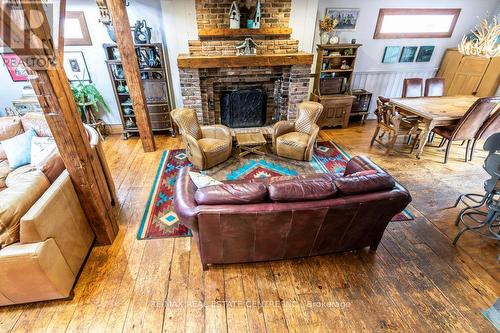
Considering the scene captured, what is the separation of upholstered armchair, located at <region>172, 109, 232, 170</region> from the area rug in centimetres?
19

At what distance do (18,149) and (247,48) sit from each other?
352 cm

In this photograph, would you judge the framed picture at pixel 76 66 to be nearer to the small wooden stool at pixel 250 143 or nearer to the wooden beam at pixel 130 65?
the wooden beam at pixel 130 65

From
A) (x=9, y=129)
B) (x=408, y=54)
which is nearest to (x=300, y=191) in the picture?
(x=9, y=129)

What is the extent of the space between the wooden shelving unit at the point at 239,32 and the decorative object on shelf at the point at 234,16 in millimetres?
73

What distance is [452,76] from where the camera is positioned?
17.1 ft

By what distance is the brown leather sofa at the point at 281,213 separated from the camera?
1.78 metres

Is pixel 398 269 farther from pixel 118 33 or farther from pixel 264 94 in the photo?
pixel 118 33

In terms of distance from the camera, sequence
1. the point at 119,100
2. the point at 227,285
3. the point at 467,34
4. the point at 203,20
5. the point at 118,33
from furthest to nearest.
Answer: the point at 467,34, the point at 119,100, the point at 203,20, the point at 118,33, the point at 227,285

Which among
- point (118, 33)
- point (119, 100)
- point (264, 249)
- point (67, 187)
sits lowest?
point (264, 249)

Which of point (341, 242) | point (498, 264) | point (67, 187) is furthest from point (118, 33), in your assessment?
point (498, 264)

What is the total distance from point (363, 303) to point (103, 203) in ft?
8.24

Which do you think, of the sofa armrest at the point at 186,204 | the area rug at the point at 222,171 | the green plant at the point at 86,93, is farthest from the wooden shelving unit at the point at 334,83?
the green plant at the point at 86,93

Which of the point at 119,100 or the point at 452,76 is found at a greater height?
the point at 452,76

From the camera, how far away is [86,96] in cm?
439
